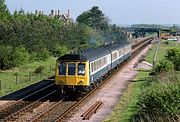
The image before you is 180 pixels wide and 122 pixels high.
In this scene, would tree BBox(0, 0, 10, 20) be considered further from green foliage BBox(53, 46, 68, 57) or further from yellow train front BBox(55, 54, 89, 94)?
yellow train front BBox(55, 54, 89, 94)

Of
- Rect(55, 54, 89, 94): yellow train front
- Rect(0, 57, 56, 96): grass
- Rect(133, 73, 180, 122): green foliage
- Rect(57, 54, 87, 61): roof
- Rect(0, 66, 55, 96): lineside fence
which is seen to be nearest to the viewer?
Rect(133, 73, 180, 122): green foliage

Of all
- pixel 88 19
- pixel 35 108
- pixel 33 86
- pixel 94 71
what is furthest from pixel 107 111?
pixel 88 19

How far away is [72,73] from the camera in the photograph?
27.5 meters

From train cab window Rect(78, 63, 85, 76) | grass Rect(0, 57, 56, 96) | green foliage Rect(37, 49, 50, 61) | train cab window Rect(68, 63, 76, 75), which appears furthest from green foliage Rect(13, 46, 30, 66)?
train cab window Rect(78, 63, 85, 76)

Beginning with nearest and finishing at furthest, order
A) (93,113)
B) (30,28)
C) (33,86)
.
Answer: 1. (93,113)
2. (33,86)
3. (30,28)

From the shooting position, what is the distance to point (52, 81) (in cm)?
3716

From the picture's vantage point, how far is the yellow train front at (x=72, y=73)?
89.9ft

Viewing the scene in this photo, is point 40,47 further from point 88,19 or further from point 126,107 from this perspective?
point 88,19

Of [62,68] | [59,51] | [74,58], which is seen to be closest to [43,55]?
[59,51]

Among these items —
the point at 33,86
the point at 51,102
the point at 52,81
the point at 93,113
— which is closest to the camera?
the point at 93,113

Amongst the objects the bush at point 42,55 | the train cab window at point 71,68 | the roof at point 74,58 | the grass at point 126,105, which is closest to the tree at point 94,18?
the bush at point 42,55

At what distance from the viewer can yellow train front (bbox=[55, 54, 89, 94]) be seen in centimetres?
2739

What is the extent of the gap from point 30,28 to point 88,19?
81869 millimetres

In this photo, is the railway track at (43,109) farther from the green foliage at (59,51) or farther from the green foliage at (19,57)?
the green foliage at (59,51)
